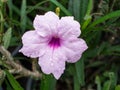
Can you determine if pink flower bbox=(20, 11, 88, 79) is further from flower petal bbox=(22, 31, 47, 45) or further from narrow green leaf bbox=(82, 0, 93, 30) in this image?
narrow green leaf bbox=(82, 0, 93, 30)

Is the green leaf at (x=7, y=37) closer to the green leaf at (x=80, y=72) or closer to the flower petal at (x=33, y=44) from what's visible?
the flower petal at (x=33, y=44)

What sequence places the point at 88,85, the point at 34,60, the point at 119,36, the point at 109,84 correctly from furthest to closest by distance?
the point at 88,85 < the point at 119,36 < the point at 34,60 < the point at 109,84

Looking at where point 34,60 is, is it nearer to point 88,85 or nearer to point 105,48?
point 105,48

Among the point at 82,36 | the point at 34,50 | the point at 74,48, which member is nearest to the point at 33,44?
the point at 34,50

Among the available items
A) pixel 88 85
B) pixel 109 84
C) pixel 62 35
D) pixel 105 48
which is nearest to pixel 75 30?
pixel 62 35

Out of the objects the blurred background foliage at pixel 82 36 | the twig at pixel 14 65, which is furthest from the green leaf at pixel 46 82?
the twig at pixel 14 65

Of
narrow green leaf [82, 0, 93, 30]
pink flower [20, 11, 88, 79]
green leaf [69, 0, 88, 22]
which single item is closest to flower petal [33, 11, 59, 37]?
pink flower [20, 11, 88, 79]

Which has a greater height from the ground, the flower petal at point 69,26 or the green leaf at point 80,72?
the flower petal at point 69,26
